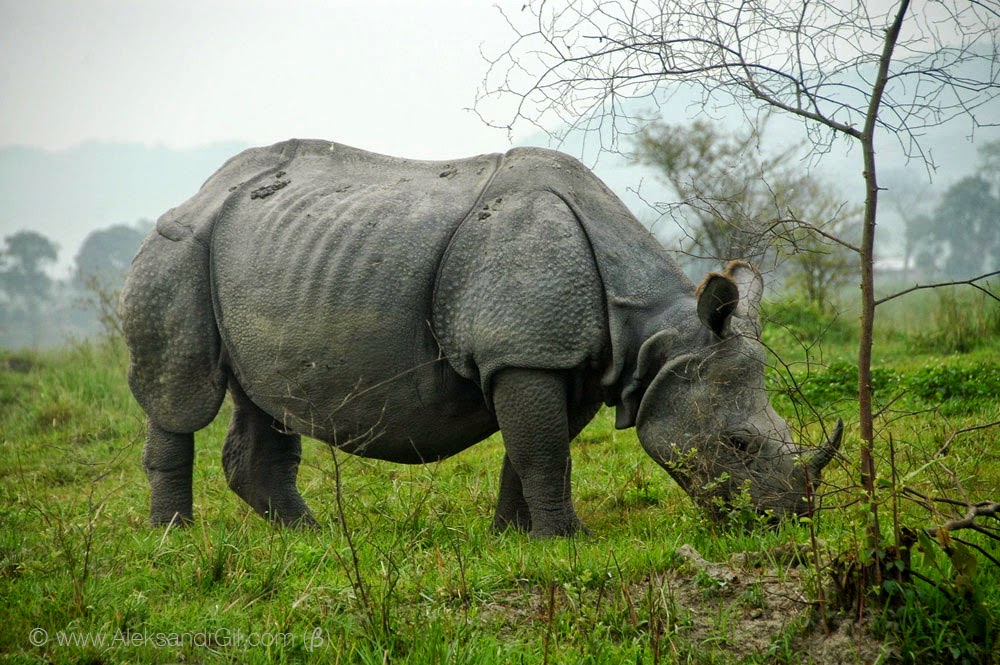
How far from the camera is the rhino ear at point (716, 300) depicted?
430cm

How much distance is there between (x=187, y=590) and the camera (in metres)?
4.07

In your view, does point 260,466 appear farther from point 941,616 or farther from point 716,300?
point 941,616

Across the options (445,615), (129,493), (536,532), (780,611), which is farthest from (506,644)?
(129,493)

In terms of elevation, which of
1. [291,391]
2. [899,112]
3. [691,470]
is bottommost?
[691,470]

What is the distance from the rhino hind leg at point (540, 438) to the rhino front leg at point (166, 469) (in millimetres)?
2130

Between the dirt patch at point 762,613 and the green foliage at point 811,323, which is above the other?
the green foliage at point 811,323

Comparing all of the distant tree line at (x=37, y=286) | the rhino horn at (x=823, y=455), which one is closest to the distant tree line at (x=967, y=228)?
the rhino horn at (x=823, y=455)

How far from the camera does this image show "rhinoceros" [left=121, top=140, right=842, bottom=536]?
178 inches

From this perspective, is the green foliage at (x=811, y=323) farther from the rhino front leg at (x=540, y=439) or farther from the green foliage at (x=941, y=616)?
the green foliage at (x=941, y=616)

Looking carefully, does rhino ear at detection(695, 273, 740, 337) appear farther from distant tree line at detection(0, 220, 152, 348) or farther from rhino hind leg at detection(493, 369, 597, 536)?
distant tree line at detection(0, 220, 152, 348)

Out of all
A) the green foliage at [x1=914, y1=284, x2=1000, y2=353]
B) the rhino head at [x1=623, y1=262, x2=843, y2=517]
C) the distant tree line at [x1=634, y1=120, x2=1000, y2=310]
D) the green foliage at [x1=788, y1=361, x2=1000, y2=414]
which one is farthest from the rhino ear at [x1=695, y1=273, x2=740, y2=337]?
the green foliage at [x1=914, y1=284, x2=1000, y2=353]

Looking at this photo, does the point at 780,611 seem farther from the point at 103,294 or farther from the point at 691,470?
the point at 103,294

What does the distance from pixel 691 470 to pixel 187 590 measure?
2350mm

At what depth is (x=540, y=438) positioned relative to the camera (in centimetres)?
460
